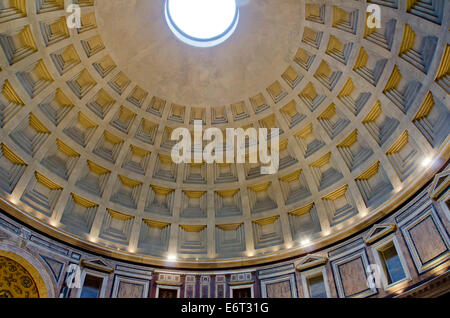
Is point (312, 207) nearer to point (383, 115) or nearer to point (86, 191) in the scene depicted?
point (383, 115)

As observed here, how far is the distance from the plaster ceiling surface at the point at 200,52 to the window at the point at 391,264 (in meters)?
13.1

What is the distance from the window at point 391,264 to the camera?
55.5ft

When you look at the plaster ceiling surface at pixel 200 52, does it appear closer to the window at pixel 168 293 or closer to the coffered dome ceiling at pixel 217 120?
the coffered dome ceiling at pixel 217 120

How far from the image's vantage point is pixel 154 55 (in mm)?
23828

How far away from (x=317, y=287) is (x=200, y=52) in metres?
16.7

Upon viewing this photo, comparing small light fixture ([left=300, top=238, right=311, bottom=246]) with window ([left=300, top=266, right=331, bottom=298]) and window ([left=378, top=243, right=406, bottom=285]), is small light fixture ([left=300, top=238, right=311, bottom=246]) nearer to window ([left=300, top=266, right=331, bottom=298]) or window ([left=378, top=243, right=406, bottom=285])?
window ([left=300, top=266, right=331, bottom=298])

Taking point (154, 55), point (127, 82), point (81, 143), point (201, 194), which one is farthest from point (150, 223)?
point (154, 55)

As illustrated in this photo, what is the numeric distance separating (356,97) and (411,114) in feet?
13.0

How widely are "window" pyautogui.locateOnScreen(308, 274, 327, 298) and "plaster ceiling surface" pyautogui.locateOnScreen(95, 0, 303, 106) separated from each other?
13052 millimetres

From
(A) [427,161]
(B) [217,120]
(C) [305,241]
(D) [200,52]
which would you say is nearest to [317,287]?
(C) [305,241]

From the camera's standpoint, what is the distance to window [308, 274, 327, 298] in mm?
19406

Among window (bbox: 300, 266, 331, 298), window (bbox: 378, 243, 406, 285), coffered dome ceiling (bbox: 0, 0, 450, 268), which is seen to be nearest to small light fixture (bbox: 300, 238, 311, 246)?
coffered dome ceiling (bbox: 0, 0, 450, 268)
